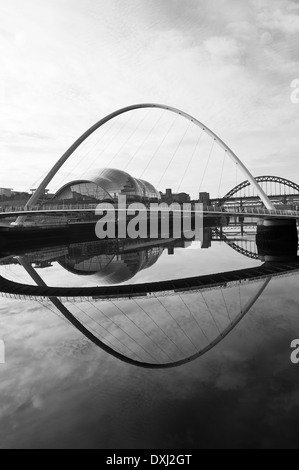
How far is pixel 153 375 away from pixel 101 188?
68408mm

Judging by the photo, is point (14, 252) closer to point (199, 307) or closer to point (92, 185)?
point (199, 307)

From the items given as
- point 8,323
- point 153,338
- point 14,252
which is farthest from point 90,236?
point 153,338

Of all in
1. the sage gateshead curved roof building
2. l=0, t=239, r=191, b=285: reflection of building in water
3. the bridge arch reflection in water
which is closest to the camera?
the bridge arch reflection in water

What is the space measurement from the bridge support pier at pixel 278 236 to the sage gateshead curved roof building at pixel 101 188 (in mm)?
43946

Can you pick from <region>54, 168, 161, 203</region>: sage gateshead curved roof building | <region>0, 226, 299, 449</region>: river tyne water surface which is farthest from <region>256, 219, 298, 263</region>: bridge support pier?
<region>54, 168, 161, 203</region>: sage gateshead curved roof building

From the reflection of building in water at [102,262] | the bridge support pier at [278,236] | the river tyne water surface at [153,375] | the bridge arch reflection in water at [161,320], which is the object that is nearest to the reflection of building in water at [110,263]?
the reflection of building in water at [102,262]

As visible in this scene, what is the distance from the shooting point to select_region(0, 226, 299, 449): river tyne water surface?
539 centimetres

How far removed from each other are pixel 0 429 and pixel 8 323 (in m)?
7.17

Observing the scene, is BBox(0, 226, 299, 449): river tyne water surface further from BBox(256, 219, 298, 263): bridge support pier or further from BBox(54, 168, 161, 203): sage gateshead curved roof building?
BBox(54, 168, 161, 203): sage gateshead curved roof building

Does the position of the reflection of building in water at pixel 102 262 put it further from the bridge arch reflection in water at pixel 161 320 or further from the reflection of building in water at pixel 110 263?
the bridge arch reflection in water at pixel 161 320

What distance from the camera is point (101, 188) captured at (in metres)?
73.5

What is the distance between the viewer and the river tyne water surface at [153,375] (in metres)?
5.39

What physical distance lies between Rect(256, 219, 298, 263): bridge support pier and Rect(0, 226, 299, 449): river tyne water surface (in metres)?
18.6

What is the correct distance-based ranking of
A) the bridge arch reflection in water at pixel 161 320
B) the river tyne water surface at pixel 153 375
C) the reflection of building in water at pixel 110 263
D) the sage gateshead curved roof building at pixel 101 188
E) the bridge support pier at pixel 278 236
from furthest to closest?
the sage gateshead curved roof building at pixel 101 188 → the bridge support pier at pixel 278 236 → the reflection of building in water at pixel 110 263 → the bridge arch reflection in water at pixel 161 320 → the river tyne water surface at pixel 153 375
